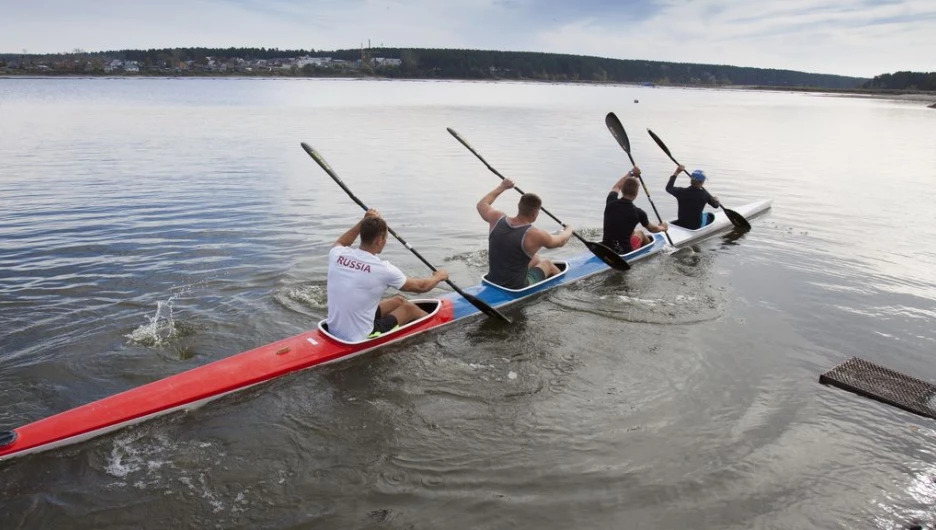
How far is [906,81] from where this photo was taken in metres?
145

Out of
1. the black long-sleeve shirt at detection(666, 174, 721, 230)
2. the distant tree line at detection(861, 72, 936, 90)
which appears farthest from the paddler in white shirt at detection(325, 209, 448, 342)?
the distant tree line at detection(861, 72, 936, 90)

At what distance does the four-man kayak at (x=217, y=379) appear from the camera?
5043 millimetres

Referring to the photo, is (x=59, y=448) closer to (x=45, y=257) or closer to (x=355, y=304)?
(x=355, y=304)

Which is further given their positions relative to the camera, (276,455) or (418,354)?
(418,354)

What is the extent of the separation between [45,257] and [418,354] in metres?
7.68

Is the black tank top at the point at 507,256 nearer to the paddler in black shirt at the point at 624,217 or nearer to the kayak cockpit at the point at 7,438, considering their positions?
the paddler in black shirt at the point at 624,217

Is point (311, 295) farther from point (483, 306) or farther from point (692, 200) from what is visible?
point (692, 200)

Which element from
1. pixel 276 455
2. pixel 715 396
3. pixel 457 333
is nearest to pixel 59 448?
pixel 276 455

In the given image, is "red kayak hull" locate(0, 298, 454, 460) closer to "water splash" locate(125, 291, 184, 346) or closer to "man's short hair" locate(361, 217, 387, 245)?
"man's short hair" locate(361, 217, 387, 245)

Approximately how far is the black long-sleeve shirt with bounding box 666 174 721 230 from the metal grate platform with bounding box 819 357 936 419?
6.43 metres

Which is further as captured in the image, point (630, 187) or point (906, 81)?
point (906, 81)

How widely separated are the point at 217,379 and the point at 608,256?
23.9 feet

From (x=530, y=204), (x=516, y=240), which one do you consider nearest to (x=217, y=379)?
(x=516, y=240)

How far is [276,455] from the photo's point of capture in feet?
16.9
